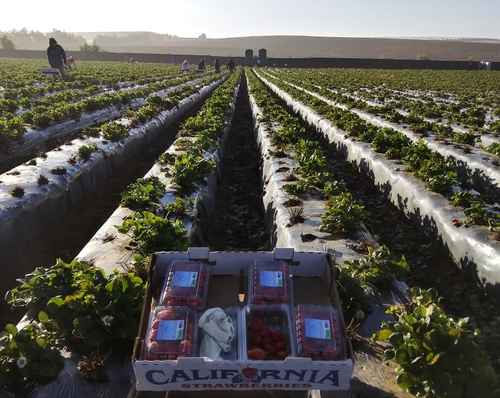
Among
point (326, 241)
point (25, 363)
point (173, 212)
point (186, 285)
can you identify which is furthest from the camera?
point (173, 212)

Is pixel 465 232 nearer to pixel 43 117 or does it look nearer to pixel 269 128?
pixel 269 128

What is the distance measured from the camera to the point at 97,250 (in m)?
6.27

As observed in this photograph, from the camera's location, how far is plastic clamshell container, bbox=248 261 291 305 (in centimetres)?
406

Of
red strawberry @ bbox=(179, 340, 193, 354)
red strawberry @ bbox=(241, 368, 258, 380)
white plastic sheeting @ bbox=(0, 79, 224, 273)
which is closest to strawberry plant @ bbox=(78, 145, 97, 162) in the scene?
white plastic sheeting @ bbox=(0, 79, 224, 273)

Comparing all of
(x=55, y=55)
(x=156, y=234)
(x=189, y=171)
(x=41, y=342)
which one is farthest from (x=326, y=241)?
(x=55, y=55)

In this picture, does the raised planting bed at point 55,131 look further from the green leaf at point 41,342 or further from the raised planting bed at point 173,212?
the green leaf at point 41,342

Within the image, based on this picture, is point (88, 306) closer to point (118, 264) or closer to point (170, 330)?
point (170, 330)

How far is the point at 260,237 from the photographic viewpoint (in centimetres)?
901

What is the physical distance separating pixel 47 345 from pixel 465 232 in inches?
263

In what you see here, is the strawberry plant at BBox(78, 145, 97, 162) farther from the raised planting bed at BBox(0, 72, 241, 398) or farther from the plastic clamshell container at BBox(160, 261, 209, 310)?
the plastic clamshell container at BBox(160, 261, 209, 310)

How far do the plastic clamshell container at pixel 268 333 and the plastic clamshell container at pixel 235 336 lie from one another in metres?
0.07

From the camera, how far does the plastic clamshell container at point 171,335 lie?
3436 mm

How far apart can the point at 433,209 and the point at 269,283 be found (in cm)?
538

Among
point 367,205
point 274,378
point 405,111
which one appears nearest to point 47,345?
point 274,378
